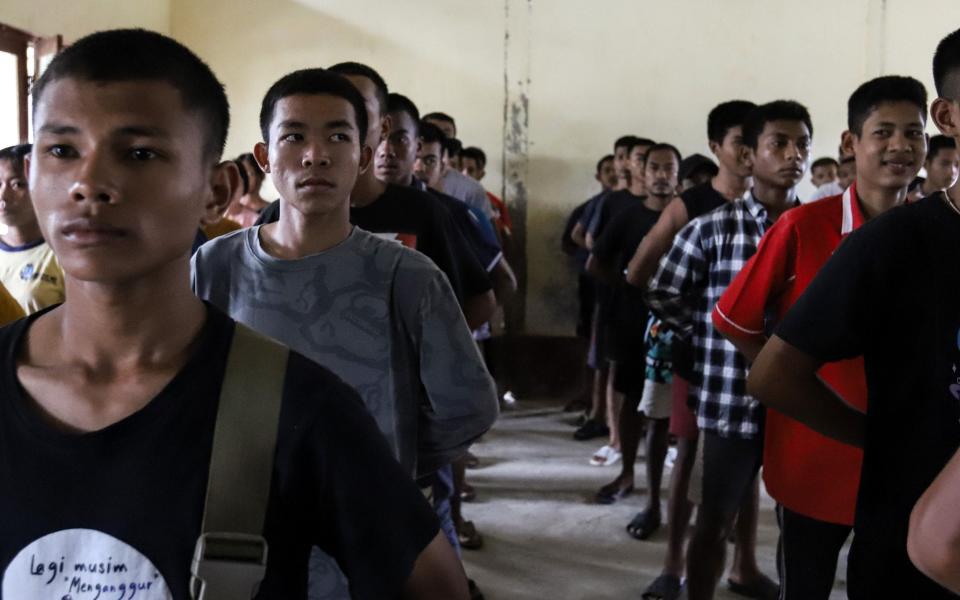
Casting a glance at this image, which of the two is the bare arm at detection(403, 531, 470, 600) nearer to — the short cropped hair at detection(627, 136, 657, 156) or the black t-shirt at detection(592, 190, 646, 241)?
the black t-shirt at detection(592, 190, 646, 241)

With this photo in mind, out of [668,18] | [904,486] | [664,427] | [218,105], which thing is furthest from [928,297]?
[668,18]

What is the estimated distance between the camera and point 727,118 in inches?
131

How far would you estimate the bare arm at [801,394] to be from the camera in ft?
5.02

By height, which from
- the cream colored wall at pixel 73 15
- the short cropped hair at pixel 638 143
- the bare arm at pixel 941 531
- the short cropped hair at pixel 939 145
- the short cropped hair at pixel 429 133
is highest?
the cream colored wall at pixel 73 15

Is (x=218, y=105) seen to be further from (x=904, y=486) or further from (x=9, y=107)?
(x=9, y=107)

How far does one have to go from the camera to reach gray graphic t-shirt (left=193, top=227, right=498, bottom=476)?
1.62 metres

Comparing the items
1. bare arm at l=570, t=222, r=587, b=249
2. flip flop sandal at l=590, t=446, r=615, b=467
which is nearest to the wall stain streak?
bare arm at l=570, t=222, r=587, b=249

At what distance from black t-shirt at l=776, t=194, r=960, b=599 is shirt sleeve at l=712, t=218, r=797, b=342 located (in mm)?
644

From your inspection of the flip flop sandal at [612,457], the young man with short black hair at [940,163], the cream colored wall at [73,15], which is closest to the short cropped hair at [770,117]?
the young man with short black hair at [940,163]

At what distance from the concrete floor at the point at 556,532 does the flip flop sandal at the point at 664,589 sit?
0.22 feet

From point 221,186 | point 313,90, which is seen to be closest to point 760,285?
point 313,90

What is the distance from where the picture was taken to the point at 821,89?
21.9 ft

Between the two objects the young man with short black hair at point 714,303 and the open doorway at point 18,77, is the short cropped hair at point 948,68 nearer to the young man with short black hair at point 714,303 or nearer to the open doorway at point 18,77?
the young man with short black hair at point 714,303

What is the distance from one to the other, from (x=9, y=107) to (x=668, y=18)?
4609mm
